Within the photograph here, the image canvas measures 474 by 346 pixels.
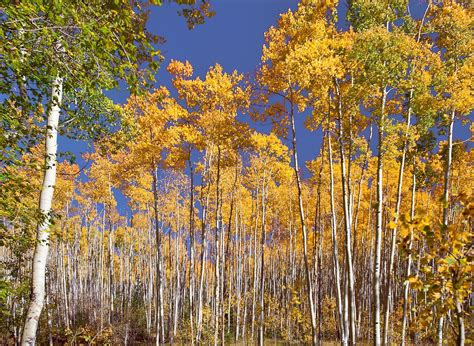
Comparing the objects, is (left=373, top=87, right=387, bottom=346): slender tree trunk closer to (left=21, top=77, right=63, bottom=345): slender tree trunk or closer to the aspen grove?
the aspen grove

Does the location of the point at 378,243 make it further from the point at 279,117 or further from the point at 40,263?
the point at 40,263

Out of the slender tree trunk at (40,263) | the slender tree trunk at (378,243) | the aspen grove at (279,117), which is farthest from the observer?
the slender tree trunk at (378,243)

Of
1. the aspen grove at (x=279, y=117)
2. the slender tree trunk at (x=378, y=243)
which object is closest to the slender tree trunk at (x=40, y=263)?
the aspen grove at (x=279, y=117)

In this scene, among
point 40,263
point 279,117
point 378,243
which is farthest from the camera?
point 279,117

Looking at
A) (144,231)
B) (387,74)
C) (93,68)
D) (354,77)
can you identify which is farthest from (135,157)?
(144,231)

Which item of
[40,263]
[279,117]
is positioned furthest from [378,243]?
[40,263]

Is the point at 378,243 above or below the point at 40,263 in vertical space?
above

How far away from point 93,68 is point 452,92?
964cm

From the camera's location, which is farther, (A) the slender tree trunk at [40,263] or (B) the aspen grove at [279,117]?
Result: (A) the slender tree trunk at [40,263]

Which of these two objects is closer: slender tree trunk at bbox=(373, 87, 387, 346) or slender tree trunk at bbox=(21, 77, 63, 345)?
slender tree trunk at bbox=(21, 77, 63, 345)

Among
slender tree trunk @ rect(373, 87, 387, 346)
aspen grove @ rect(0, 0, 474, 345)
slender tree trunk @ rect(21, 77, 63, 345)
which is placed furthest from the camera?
slender tree trunk @ rect(373, 87, 387, 346)

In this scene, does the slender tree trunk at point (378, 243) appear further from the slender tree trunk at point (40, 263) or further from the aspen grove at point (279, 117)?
the slender tree trunk at point (40, 263)

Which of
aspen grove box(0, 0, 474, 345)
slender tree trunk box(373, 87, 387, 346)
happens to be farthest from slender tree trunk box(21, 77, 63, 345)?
slender tree trunk box(373, 87, 387, 346)

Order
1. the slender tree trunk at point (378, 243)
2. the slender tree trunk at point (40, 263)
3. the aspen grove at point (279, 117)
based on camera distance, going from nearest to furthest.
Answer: the aspen grove at point (279, 117)
the slender tree trunk at point (40, 263)
the slender tree trunk at point (378, 243)
